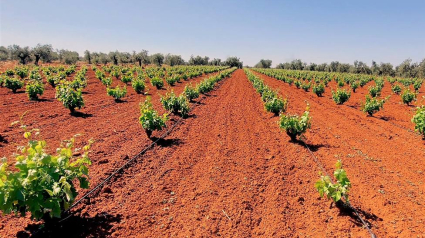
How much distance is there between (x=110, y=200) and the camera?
15.1 ft

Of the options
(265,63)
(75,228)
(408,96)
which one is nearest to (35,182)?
(75,228)

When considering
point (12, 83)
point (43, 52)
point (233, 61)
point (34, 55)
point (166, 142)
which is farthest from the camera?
point (233, 61)

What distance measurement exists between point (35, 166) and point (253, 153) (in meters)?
5.35

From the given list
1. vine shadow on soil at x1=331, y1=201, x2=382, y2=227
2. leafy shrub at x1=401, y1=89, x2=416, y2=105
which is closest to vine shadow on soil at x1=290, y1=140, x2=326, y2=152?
vine shadow on soil at x1=331, y1=201, x2=382, y2=227

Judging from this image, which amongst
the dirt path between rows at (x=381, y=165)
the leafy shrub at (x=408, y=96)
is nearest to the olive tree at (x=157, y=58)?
the leafy shrub at (x=408, y=96)

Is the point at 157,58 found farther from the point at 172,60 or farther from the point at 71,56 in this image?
the point at 71,56

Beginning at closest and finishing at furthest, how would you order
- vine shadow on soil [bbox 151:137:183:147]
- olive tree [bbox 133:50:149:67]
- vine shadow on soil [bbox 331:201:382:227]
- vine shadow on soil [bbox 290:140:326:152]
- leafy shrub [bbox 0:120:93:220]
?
leafy shrub [bbox 0:120:93:220]
vine shadow on soil [bbox 331:201:382:227]
vine shadow on soil [bbox 290:140:326:152]
vine shadow on soil [bbox 151:137:183:147]
olive tree [bbox 133:50:149:67]

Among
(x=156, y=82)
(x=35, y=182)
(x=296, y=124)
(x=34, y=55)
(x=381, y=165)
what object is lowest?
(x=381, y=165)

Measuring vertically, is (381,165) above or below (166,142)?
below

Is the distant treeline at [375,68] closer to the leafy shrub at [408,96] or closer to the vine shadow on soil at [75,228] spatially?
the leafy shrub at [408,96]

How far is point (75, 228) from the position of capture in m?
3.79

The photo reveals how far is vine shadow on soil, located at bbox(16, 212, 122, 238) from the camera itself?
360 centimetres

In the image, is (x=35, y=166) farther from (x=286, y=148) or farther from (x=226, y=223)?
(x=286, y=148)

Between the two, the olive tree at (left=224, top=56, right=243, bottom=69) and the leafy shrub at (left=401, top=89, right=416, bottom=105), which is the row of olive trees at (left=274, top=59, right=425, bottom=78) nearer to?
the olive tree at (left=224, top=56, right=243, bottom=69)
